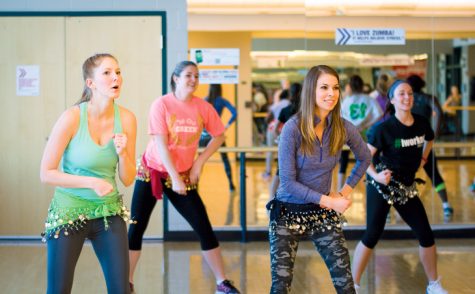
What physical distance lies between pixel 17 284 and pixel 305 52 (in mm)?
3922

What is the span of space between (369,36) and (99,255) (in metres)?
5.39

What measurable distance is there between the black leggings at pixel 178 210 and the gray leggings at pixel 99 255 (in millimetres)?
1922

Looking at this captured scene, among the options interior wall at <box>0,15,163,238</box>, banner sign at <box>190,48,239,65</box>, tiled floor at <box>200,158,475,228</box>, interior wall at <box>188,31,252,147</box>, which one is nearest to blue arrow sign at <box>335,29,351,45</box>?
interior wall at <box>188,31,252,147</box>

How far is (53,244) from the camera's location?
4.54m

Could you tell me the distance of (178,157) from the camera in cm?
650

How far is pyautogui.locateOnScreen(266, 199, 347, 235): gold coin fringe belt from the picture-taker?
15.8 feet

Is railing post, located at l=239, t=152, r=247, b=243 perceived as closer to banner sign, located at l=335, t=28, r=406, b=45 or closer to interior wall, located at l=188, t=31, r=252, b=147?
interior wall, located at l=188, t=31, r=252, b=147

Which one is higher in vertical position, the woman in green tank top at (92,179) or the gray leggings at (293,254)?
the woman in green tank top at (92,179)

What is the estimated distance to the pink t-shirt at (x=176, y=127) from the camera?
6.45 meters

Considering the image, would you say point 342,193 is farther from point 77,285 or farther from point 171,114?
point 77,285

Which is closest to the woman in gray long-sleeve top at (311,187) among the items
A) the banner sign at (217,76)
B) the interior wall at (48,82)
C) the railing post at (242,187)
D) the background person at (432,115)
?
the railing post at (242,187)

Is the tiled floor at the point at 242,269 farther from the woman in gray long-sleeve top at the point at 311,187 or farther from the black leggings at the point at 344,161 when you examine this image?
the woman in gray long-sleeve top at the point at 311,187

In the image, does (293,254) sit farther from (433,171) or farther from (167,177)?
(433,171)

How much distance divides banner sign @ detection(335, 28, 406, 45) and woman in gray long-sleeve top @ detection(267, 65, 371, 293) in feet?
14.6
